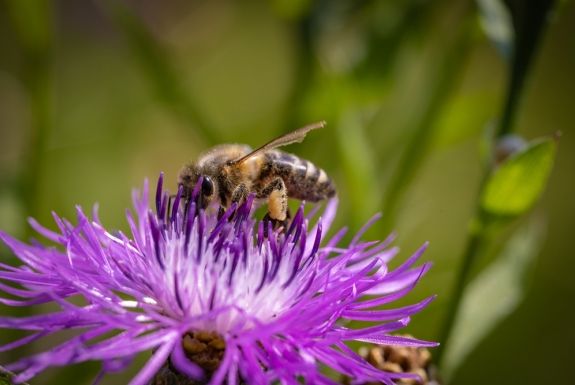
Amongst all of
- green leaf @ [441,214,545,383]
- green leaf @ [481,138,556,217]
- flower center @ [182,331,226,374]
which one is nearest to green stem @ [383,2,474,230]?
green leaf @ [441,214,545,383]

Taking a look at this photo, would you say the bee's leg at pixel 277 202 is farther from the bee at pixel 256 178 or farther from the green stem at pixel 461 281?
the green stem at pixel 461 281

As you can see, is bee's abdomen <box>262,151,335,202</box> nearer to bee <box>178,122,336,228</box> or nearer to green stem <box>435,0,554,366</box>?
bee <box>178,122,336,228</box>

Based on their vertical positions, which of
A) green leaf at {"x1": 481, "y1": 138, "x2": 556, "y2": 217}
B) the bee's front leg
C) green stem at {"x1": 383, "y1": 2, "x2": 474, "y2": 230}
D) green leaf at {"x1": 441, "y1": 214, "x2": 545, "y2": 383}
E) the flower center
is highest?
green stem at {"x1": 383, "y1": 2, "x2": 474, "y2": 230}

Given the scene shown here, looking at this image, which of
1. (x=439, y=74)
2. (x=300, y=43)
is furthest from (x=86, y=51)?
(x=439, y=74)

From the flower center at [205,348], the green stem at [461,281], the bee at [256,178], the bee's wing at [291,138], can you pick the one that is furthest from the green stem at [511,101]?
the flower center at [205,348]

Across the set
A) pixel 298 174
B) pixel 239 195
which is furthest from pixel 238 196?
pixel 298 174

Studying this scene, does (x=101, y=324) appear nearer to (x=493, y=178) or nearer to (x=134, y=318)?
(x=134, y=318)

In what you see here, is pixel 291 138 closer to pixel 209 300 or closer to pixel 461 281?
pixel 209 300

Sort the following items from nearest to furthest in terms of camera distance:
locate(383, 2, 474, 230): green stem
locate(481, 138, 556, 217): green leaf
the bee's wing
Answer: the bee's wing
locate(481, 138, 556, 217): green leaf
locate(383, 2, 474, 230): green stem
